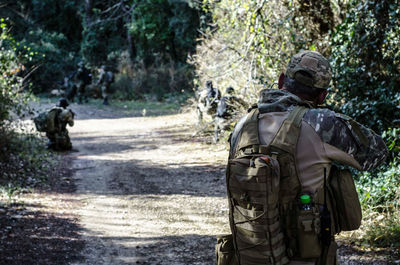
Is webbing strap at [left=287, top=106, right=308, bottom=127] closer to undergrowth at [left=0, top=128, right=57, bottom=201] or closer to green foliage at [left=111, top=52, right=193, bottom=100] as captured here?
undergrowth at [left=0, top=128, right=57, bottom=201]

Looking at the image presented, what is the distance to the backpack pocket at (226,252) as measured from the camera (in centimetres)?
268

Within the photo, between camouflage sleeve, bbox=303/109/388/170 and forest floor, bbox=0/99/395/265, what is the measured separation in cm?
260

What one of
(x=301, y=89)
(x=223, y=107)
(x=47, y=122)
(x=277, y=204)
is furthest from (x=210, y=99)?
(x=277, y=204)

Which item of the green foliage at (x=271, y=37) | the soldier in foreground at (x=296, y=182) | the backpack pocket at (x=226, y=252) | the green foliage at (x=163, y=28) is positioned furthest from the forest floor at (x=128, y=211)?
the green foliage at (x=163, y=28)

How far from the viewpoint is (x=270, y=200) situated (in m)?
2.38

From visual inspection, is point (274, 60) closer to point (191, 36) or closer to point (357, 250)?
point (357, 250)

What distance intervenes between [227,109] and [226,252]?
8070mm

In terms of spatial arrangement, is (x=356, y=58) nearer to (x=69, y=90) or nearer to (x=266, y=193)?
(x=266, y=193)

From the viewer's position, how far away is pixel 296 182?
2453 millimetres

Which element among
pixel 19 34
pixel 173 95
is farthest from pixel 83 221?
pixel 19 34

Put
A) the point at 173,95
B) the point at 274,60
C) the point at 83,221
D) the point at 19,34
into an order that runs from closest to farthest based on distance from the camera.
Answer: the point at 83,221
the point at 274,60
the point at 173,95
the point at 19,34

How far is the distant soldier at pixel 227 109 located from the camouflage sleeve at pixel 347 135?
7.40 meters

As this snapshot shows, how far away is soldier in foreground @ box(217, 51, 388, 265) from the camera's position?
241 centimetres

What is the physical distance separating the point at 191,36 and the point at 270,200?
2286cm
